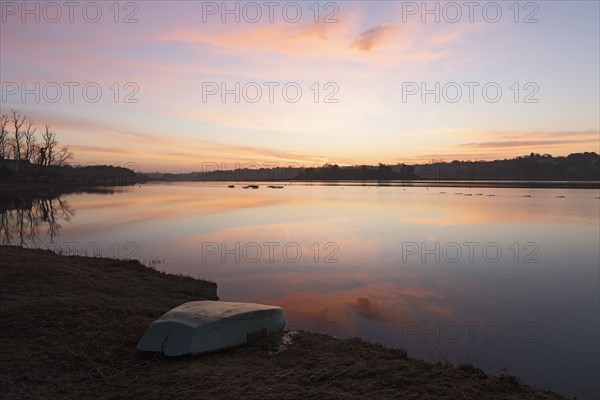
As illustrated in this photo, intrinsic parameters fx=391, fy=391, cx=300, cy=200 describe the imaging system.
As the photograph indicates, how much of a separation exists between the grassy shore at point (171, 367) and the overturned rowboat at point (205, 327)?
0.68ft

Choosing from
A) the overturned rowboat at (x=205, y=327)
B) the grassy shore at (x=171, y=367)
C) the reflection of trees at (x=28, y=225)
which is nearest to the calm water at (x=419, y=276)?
the reflection of trees at (x=28, y=225)

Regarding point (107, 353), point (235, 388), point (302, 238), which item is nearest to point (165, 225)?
point (302, 238)

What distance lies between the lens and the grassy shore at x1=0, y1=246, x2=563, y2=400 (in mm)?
6258

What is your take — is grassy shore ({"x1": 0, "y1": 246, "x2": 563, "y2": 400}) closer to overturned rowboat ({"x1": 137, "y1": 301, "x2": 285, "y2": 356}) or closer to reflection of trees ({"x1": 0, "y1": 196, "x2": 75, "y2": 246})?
overturned rowboat ({"x1": 137, "y1": 301, "x2": 285, "y2": 356})

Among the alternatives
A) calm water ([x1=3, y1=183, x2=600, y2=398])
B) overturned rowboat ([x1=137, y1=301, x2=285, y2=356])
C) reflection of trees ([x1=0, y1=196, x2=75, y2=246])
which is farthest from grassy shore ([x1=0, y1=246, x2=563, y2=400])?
reflection of trees ([x1=0, y1=196, x2=75, y2=246])

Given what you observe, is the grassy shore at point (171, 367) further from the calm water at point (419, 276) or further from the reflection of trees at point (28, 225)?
the reflection of trees at point (28, 225)

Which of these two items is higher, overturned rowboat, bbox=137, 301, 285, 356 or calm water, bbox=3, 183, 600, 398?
overturned rowboat, bbox=137, 301, 285, 356

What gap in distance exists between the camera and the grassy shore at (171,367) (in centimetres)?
626

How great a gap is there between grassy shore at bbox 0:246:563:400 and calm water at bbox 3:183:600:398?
1952mm

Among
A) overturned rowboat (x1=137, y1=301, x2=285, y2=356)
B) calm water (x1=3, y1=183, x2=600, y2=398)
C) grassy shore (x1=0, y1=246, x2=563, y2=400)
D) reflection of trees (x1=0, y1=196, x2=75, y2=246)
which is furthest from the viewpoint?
reflection of trees (x1=0, y1=196, x2=75, y2=246)

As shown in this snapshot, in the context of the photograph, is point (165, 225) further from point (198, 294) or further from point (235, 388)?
point (235, 388)

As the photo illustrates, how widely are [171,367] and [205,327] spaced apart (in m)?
1.10

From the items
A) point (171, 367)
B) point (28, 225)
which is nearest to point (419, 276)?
point (171, 367)

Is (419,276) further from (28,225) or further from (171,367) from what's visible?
(28,225)
